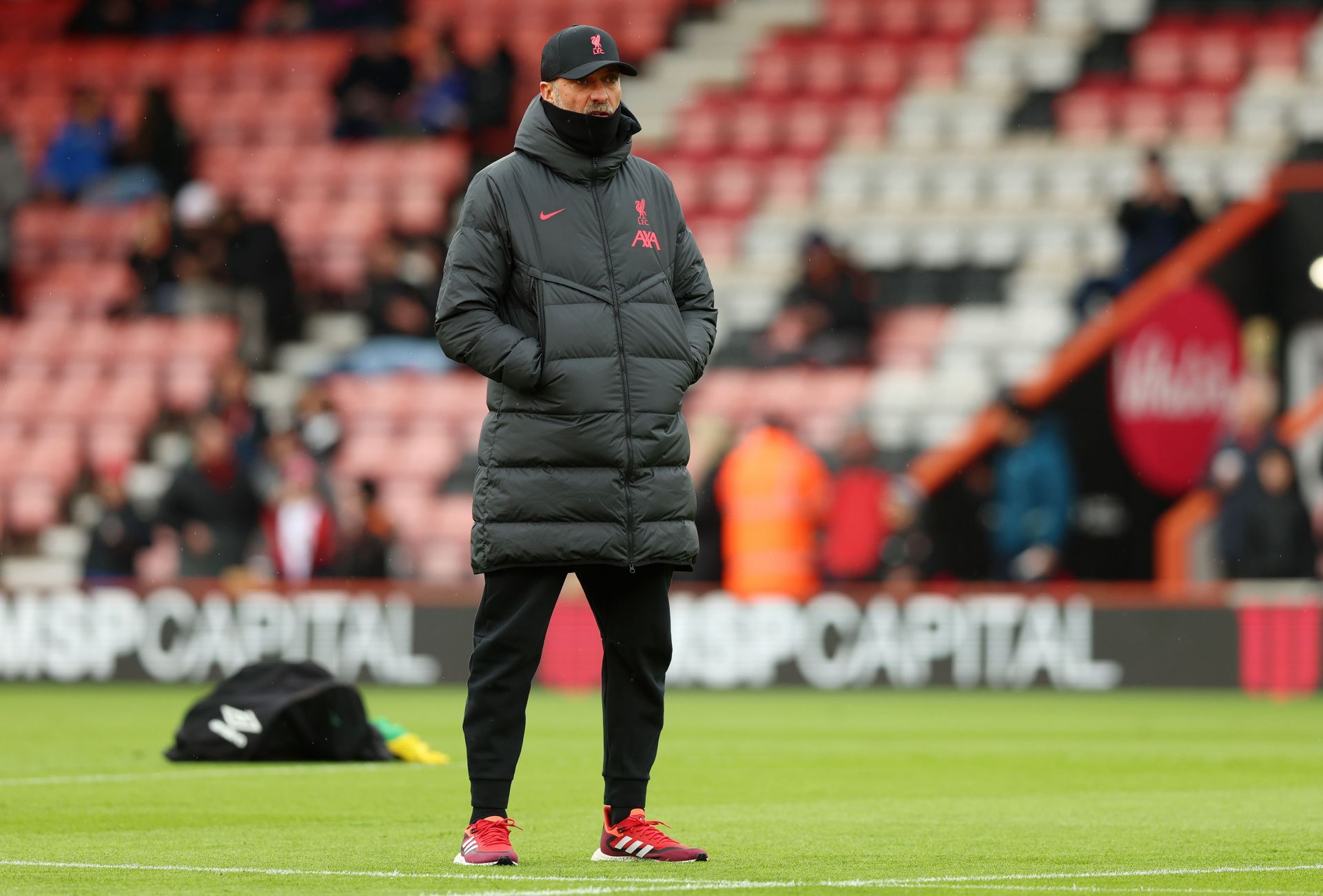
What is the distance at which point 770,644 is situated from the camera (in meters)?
17.2

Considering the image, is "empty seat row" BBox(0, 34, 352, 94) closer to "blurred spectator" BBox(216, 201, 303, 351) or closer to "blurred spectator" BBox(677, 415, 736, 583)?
"blurred spectator" BBox(216, 201, 303, 351)

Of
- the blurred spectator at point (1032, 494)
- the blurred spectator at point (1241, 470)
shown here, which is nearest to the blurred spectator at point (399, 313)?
the blurred spectator at point (1032, 494)

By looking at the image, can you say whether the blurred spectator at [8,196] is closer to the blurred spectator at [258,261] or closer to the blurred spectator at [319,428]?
the blurred spectator at [258,261]

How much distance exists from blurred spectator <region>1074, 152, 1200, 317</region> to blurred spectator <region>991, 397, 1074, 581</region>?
1.93 m

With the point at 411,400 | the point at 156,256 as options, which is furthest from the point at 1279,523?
the point at 156,256

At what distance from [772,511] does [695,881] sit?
1120 cm

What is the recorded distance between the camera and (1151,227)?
18875 millimetres

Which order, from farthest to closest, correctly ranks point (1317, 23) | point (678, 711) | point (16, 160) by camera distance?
point (16, 160), point (1317, 23), point (678, 711)

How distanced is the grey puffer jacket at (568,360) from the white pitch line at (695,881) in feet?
2.71

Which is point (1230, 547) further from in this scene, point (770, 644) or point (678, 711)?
point (678, 711)

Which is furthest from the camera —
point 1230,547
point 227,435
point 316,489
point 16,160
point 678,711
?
point 16,160

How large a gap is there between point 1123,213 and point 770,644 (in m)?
4.56

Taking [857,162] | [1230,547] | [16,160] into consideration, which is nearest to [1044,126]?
[857,162]

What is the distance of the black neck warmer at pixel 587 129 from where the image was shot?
21.6 feet
